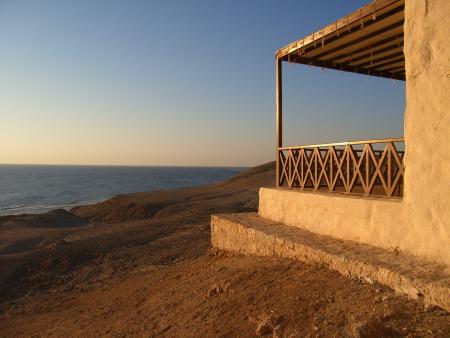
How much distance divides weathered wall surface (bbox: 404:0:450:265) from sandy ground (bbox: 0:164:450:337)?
1074mm

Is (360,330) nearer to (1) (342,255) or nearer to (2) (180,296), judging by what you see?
(1) (342,255)

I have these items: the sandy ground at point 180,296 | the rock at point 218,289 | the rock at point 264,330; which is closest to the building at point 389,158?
the sandy ground at point 180,296

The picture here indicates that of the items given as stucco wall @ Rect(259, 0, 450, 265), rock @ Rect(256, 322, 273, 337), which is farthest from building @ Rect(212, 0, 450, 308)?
rock @ Rect(256, 322, 273, 337)

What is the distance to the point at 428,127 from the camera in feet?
15.6

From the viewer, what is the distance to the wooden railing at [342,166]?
19.2ft

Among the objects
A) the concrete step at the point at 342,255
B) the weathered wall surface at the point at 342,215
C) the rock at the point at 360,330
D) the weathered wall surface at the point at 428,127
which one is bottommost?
the rock at the point at 360,330

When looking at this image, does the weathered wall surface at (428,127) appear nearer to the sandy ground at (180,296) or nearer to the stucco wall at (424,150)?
the stucco wall at (424,150)

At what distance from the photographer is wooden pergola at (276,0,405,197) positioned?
6.03 metres

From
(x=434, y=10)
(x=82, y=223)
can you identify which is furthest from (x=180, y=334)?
(x=82, y=223)

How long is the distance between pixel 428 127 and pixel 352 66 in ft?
15.7

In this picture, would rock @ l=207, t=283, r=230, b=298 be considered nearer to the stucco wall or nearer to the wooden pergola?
the stucco wall

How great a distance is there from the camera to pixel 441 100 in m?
4.61

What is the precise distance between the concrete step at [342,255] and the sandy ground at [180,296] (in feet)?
0.48

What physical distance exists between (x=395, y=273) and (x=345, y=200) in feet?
6.68
